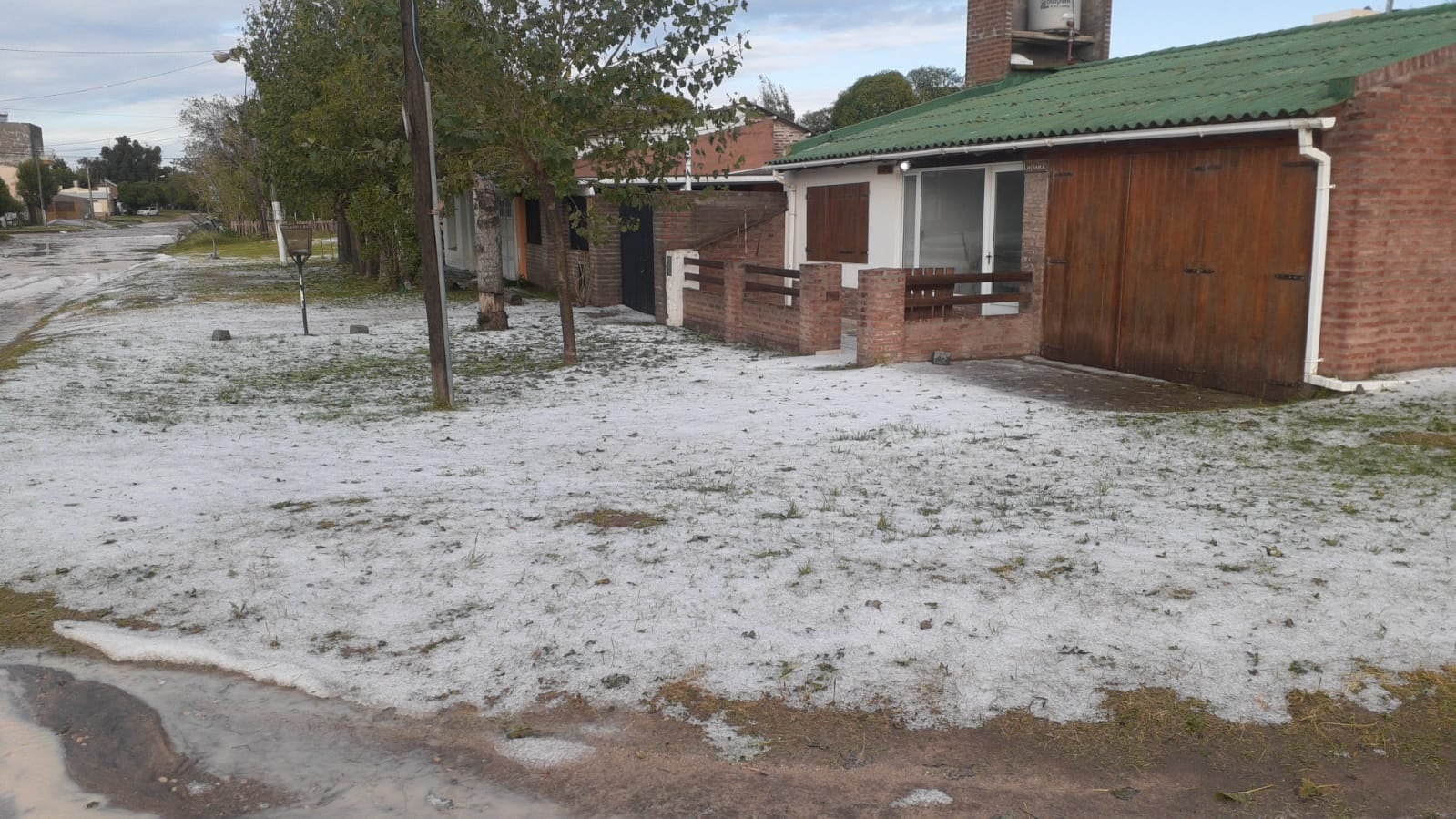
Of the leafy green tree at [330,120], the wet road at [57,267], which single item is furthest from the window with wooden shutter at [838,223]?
the wet road at [57,267]

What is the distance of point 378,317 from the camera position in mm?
22281

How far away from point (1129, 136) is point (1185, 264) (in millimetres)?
1441

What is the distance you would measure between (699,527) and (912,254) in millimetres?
10109

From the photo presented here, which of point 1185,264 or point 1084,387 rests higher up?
point 1185,264

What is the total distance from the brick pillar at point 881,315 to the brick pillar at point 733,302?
3870mm

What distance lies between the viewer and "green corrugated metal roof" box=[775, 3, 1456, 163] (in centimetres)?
1044

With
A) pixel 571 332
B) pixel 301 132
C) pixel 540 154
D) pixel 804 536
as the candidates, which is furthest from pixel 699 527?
pixel 301 132

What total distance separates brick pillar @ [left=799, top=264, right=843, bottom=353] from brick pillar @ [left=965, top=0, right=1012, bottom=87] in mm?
6743

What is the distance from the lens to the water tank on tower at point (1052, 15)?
19.1 metres

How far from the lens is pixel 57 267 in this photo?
4559 cm

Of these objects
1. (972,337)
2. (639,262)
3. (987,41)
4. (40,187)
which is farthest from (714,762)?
(40,187)

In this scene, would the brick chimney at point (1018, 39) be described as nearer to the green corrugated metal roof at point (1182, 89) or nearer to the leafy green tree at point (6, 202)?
the green corrugated metal roof at point (1182, 89)

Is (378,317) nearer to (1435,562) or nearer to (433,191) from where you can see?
(433,191)

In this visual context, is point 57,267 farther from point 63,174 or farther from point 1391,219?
point 63,174
